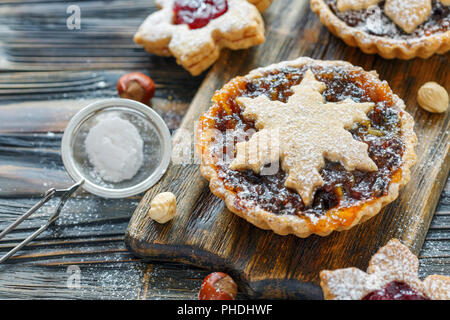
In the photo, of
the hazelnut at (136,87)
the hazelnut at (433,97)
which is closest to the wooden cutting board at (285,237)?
the hazelnut at (433,97)

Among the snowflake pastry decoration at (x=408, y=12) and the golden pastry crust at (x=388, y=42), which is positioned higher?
the snowflake pastry decoration at (x=408, y=12)

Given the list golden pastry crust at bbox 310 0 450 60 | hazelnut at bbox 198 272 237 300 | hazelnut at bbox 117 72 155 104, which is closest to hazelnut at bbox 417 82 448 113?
golden pastry crust at bbox 310 0 450 60

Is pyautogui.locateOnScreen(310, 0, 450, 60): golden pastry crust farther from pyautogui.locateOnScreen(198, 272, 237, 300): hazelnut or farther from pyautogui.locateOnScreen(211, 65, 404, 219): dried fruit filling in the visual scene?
pyautogui.locateOnScreen(198, 272, 237, 300): hazelnut

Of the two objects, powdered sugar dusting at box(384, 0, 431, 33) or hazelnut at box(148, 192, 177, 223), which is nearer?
hazelnut at box(148, 192, 177, 223)

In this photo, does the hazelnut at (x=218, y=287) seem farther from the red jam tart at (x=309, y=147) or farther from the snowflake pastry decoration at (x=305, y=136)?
the snowflake pastry decoration at (x=305, y=136)

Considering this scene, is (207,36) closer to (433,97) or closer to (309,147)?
(309,147)
